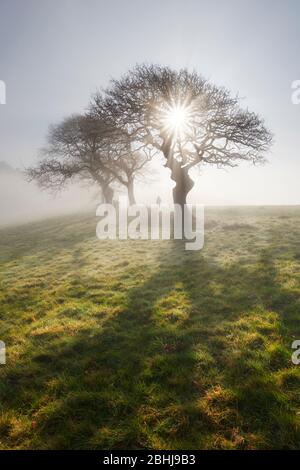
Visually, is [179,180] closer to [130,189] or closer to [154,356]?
[130,189]

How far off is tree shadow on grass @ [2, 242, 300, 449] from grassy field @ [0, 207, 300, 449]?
2 cm

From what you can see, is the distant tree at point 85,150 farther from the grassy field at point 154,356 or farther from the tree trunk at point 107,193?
the grassy field at point 154,356

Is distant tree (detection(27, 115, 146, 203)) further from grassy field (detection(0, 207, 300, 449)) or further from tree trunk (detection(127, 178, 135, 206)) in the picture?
grassy field (detection(0, 207, 300, 449))

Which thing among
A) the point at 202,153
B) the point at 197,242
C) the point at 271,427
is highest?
the point at 202,153

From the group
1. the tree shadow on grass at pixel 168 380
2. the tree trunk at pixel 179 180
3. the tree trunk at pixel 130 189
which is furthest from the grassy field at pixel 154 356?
the tree trunk at pixel 130 189

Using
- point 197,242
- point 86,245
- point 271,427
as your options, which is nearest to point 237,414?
→ point 271,427

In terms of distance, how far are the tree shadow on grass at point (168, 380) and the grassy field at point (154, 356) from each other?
1.0 inches

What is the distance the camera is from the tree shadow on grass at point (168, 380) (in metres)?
5.48

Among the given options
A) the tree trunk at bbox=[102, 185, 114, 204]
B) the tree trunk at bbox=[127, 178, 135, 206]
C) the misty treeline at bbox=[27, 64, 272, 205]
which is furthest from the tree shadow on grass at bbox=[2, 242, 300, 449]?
the tree trunk at bbox=[102, 185, 114, 204]

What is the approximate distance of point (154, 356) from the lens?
7625 millimetres

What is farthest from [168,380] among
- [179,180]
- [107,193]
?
[107,193]

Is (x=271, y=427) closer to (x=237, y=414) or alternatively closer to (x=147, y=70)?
(x=237, y=414)

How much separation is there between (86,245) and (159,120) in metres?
12.4
